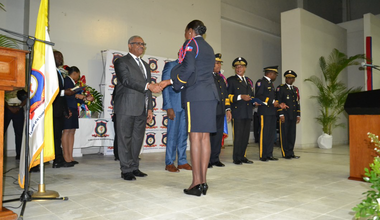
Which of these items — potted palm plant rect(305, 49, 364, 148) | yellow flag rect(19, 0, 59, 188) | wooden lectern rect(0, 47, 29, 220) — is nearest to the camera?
wooden lectern rect(0, 47, 29, 220)

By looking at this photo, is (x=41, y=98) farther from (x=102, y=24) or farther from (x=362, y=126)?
(x=102, y=24)

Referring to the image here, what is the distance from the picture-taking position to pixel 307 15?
8484mm

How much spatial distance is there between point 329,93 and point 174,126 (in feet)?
19.3

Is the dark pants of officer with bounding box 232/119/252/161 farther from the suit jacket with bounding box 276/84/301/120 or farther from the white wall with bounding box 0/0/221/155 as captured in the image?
the white wall with bounding box 0/0/221/155

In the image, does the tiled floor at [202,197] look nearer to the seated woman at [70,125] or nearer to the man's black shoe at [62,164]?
the man's black shoe at [62,164]

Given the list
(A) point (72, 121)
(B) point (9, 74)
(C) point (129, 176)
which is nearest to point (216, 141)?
(C) point (129, 176)

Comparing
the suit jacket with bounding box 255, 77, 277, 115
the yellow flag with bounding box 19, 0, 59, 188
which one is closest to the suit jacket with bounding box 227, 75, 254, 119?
the suit jacket with bounding box 255, 77, 277, 115

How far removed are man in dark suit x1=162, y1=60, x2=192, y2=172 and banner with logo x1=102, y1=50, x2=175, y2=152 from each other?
2461 millimetres

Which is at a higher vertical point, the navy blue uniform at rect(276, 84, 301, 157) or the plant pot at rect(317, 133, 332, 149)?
the navy blue uniform at rect(276, 84, 301, 157)

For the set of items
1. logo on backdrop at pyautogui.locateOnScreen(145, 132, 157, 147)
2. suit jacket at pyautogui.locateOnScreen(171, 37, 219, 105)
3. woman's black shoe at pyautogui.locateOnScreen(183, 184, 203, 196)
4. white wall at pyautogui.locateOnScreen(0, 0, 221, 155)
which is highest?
white wall at pyautogui.locateOnScreen(0, 0, 221, 155)

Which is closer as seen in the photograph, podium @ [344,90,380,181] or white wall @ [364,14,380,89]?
podium @ [344,90,380,181]

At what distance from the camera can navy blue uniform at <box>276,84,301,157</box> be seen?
18.5 feet

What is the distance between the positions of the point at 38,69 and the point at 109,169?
204 cm

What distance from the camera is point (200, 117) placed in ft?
8.79
